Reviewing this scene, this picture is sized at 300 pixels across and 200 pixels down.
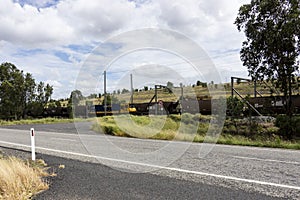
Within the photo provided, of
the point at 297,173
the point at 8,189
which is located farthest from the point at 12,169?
the point at 297,173

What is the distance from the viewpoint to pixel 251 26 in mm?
18016

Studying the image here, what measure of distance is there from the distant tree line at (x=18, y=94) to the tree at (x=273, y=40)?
39.9 meters

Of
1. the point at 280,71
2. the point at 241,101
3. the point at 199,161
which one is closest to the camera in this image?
the point at 199,161

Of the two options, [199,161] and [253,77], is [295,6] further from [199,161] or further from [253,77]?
[199,161]

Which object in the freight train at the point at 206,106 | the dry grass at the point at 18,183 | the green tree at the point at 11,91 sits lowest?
the dry grass at the point at 18,183

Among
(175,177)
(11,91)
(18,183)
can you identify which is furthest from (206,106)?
(11,91)

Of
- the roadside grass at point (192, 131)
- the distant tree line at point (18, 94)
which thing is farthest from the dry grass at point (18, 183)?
the distant tree line at point (18, 94)

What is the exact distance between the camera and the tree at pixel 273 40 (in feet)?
54.4

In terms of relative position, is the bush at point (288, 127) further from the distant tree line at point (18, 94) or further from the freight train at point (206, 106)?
the distant tree line at point (18, 94)

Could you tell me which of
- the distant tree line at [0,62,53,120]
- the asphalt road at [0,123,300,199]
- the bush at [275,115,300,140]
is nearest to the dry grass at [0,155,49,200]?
the asphalt road at [0,123,300,199]

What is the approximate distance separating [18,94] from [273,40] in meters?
42.4

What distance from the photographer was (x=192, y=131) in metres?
17.9

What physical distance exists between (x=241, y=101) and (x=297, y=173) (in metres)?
14.4

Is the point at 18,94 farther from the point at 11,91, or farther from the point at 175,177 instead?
the point at 175,177
